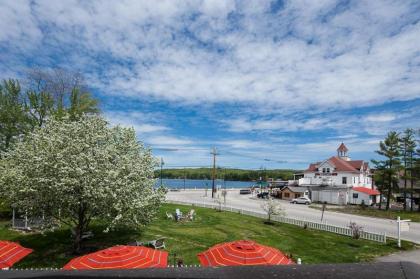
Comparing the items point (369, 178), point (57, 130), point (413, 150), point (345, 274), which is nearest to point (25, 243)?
point (57, 130)

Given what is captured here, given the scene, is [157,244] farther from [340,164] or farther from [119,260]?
[340,164]

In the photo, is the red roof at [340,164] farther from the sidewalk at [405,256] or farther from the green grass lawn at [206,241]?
the sidewalk at [405,256]

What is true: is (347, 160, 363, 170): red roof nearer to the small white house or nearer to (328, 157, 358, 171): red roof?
(328, 157, 358, 171): red roof

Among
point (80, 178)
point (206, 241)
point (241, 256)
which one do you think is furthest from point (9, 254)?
point (206, 241)

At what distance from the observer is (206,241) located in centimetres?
2622

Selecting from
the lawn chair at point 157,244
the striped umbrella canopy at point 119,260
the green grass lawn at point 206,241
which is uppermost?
the striped umbrella canopy at point 119,260

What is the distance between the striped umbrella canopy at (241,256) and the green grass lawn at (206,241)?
19.6 feet

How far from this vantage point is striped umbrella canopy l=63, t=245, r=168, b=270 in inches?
509

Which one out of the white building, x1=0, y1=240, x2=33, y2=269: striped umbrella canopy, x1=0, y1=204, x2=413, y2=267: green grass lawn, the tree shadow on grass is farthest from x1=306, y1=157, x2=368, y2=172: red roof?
x1=0, y1=240, x2=33, y2=269: striped umbrella canopy

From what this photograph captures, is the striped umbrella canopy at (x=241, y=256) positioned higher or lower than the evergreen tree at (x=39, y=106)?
lower

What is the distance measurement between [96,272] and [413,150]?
6440 cm

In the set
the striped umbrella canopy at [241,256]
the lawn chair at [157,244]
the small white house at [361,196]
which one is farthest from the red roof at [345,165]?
the striped umbrella canopy at [241,256]

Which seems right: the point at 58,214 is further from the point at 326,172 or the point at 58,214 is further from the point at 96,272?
the point at 326,172

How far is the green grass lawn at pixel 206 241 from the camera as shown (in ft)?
72.4
